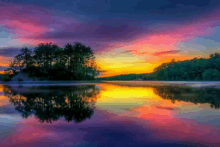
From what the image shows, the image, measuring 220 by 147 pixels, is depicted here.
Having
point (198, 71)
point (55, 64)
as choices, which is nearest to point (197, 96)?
point (55, 64)

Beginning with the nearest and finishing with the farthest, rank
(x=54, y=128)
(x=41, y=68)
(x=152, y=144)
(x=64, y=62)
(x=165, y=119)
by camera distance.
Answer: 1. (x=152, y=144)
2. (x=54, y=128)
3. (x=165, y=119)
4. (x=41, y=68)
5. (x=64, y=62)

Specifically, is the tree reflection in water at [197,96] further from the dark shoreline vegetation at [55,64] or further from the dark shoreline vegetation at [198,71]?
the dark shoreline vegetation at [198,71]

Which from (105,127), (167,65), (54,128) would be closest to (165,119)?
(105,127)

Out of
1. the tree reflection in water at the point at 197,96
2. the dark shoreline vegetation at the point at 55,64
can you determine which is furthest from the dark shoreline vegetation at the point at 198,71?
the tree reflection in water at the point at 197,96

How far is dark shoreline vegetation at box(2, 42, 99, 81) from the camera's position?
1791 inches

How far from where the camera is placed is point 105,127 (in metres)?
4.27

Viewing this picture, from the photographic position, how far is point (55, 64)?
4641 cm

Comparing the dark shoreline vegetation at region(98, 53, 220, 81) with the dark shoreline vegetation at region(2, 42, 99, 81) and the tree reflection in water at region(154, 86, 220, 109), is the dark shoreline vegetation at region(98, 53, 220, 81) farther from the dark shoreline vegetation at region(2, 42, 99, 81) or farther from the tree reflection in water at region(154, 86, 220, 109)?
the tree reflection in water at region(154, 86, 220, 109)

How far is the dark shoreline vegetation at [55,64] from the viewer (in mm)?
45500

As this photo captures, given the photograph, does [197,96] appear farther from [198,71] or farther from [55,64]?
[198,71]

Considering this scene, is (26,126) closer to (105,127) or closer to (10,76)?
(105,127)

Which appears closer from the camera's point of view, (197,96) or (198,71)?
(197,96)

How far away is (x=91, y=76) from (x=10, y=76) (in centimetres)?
2223

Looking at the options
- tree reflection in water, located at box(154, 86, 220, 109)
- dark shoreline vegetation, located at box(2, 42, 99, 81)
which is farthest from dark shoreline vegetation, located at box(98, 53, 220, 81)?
tree reflection in water, located at box(154, 86, 220, 109)
